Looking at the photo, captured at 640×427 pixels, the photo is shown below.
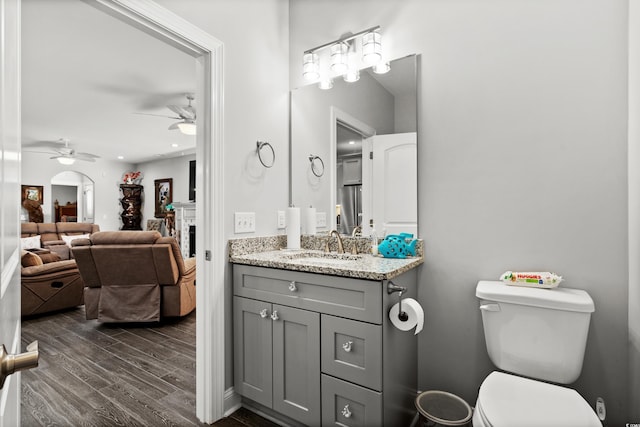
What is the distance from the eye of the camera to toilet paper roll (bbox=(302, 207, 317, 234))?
2.26 metres

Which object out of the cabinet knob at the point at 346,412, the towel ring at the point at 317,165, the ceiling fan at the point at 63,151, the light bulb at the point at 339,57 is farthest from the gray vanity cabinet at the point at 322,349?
the ceiling fan at the point at 63,151

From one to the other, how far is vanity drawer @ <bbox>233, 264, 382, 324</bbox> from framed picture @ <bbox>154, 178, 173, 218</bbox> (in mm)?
6847

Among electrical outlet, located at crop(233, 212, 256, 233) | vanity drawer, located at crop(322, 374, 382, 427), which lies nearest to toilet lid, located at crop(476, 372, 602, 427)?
vanity drawer, located at crop(322, 374, 382, 427)

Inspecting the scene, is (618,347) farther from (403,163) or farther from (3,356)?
(3,356)

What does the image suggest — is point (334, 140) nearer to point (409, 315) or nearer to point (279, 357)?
point (409, 315)

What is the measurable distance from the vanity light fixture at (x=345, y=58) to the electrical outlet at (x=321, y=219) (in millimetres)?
840

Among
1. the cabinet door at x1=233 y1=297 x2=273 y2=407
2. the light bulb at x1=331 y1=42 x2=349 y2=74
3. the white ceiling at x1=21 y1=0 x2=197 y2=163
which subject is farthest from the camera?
the white ceiling at x1=21 y1=0 x2=197 y2=163

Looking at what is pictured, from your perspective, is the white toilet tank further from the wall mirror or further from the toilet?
the wall mirror

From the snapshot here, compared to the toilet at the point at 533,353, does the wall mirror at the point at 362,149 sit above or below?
above

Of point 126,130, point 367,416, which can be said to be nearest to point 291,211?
point 367,416

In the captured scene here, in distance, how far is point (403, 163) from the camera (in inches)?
74.9

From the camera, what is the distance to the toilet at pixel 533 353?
108cm

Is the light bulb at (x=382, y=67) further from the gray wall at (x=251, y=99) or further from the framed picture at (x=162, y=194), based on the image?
the framed picture at (x=162, y=194)

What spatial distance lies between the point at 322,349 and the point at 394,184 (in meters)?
1.00
